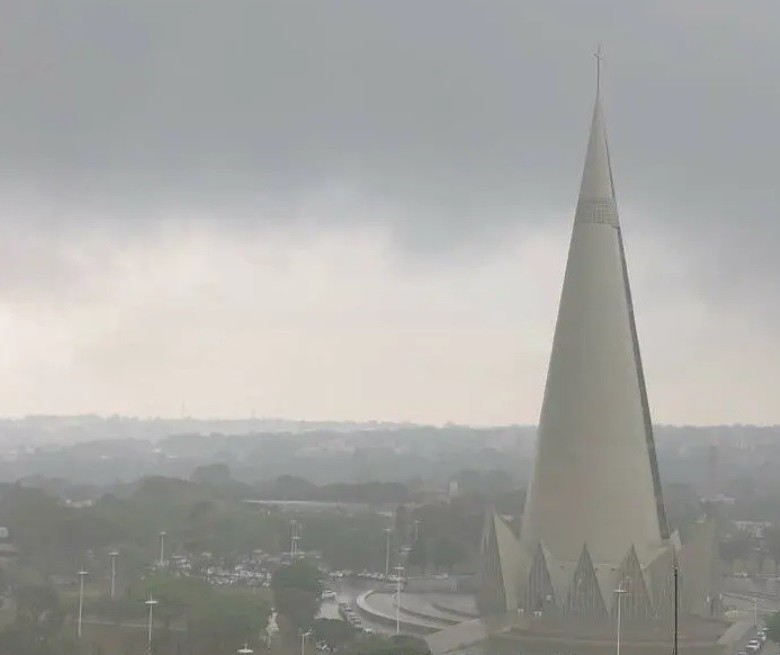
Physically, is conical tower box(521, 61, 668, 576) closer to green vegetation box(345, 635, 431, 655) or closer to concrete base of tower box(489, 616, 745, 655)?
concrete base of tower box(489, 616, 745, 655)

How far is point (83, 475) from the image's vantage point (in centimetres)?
4688

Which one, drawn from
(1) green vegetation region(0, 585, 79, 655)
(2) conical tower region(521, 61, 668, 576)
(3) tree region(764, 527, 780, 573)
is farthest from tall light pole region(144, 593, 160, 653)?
(3) tree region(764, 527, 780, 573)

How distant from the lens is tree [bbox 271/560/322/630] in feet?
55.8

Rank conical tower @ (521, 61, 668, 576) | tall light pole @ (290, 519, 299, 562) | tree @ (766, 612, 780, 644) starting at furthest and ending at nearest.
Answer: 1. tall light pole @ (290, 519, 299, 562)
2. conical tower @ (521, 61, 668, 576)
3. tree @ (766, 612, 780, 644)

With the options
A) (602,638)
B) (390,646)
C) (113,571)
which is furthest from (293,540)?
(390,646)

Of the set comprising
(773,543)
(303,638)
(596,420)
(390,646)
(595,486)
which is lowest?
(303,638)

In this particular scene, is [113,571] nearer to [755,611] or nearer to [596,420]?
[596,420]

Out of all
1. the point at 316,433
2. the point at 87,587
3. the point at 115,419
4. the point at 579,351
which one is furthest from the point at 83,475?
the point at 579,351

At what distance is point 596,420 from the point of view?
1681cm

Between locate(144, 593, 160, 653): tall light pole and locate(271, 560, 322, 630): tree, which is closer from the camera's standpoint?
locate(144, 593, 160, 653): tall light pole

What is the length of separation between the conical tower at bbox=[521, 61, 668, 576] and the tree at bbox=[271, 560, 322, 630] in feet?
10.3

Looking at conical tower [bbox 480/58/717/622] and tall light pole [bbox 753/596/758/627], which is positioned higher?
conical tower [bbox 480/58/717/622]

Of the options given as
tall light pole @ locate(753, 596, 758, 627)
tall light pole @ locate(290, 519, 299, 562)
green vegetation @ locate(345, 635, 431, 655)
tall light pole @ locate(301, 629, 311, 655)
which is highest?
tall light pole @ locate(290, 519, 299, 562)

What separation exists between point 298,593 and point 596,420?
15.8 feet
